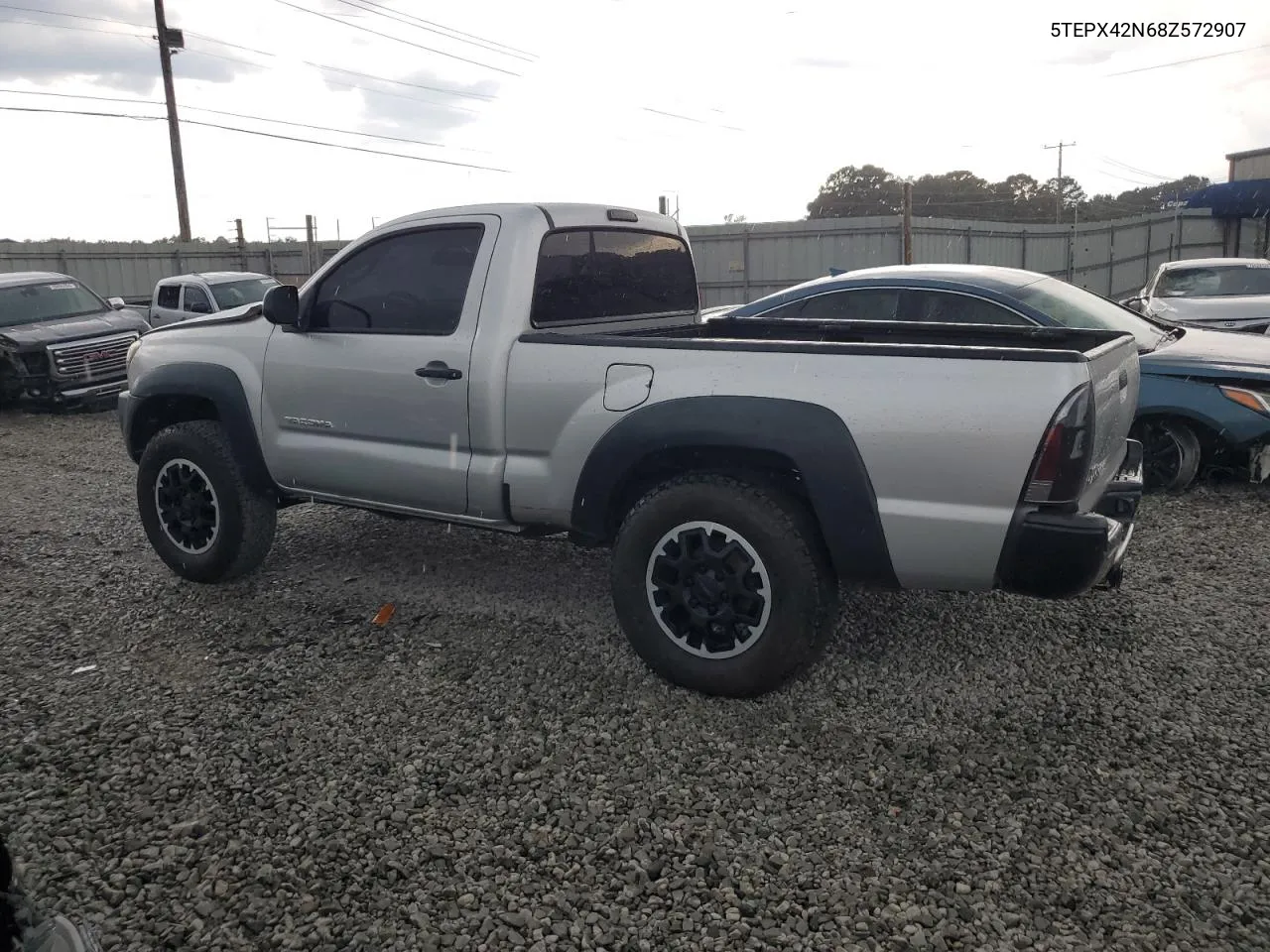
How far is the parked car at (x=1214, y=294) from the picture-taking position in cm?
1016

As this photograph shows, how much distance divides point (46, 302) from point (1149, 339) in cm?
1273

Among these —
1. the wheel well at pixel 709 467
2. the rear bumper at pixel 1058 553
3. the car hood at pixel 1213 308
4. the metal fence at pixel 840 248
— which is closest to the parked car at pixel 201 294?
the metal fence at pixel 840 248

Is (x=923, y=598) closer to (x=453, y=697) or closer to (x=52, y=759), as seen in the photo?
(x=453, y=697)

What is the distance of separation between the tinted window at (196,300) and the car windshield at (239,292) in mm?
129

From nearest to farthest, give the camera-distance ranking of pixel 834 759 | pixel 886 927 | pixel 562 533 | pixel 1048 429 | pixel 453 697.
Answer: pixel 886 927 < pixel 1048 429 < pixel 834 759 < pixel 453 697 < pixel 562 533

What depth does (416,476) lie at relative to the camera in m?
4.33

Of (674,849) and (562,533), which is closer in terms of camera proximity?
(674,849)

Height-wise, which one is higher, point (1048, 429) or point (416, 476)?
point (1048, 429)

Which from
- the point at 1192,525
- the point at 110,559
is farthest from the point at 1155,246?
the point at 110,559

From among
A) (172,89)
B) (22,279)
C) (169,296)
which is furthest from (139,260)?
(22,279)

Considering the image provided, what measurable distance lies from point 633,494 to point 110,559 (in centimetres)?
362

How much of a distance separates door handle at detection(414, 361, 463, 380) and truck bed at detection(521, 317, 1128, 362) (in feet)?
1.10

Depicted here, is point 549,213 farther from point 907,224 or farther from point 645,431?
point 907,224

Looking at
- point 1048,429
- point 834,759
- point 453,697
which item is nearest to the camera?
point 1048,429
